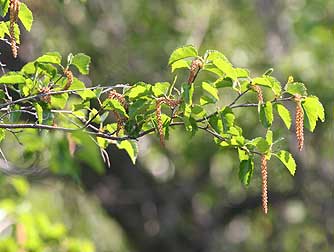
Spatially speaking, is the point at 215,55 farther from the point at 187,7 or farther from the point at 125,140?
the point at 187,7

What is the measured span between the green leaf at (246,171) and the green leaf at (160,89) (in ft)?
1.00

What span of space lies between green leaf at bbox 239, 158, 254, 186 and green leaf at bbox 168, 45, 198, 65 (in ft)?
1.17

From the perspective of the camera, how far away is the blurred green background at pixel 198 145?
8016mm

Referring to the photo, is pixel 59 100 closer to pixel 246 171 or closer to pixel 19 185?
pixel 246 171

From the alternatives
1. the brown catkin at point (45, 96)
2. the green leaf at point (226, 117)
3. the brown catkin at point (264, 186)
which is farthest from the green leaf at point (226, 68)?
the brown catkin at point (45, 96)

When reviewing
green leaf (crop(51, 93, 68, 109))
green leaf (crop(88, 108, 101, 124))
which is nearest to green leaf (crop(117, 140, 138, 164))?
green leaf (crop(88, 108, 101, 124))

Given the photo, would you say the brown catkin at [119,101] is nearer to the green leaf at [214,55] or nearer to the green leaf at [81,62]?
the green leaf at [81,62]

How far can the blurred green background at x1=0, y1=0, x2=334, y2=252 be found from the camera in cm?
802

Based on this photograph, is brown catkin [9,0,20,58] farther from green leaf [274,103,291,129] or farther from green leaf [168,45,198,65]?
green leaf [274,103,291,129]

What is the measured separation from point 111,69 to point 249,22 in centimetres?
180

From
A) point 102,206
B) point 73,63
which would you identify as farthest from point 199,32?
point 73,63

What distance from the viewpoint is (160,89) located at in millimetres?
2439

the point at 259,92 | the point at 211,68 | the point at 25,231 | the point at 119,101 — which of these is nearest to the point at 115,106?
the point at 119,101

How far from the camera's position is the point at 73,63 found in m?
2.60
